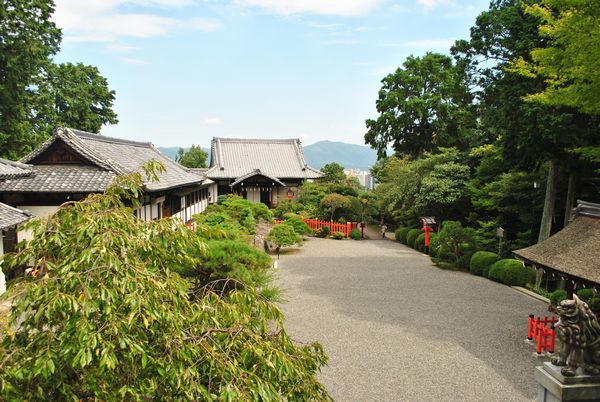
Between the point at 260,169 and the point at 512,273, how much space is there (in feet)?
83.8

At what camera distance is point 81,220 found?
10.1ft

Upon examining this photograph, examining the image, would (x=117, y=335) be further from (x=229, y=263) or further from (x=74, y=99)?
(x=74, y=99)

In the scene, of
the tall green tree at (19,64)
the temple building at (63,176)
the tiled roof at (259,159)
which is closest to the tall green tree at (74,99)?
the tall green tree at (19,64)

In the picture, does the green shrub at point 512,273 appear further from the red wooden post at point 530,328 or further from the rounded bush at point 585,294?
the red wooden post at point 530,328

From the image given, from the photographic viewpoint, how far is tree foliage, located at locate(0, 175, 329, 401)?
8.20 ft

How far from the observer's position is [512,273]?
50.7ft

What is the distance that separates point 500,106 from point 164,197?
14179 millimetres

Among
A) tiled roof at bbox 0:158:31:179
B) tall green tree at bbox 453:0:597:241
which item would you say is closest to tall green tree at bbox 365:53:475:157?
tall green tree at bbox 453:0:597:241

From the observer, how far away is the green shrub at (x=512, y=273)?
1534 centimetres

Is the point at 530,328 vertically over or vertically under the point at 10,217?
under

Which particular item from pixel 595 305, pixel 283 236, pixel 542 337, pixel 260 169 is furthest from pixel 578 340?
pixel 260 169

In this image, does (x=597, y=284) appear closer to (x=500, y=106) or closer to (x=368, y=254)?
(x=500, y=106)

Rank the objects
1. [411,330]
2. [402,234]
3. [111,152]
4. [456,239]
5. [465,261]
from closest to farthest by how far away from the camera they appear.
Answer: [411,330] < [111,152] < [465,261] < [456,239] < [402,234]

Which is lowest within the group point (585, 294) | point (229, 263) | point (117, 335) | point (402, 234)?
point (402, 234)
